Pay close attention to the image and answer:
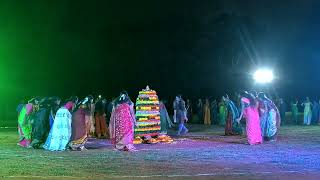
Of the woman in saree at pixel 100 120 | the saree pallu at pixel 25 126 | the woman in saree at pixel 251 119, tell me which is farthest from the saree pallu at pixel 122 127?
the woman in saree at pixel 100 120

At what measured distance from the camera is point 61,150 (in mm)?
17391

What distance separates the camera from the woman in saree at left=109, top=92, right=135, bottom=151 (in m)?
17.3

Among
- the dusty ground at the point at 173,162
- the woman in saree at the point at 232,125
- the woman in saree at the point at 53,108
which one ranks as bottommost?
the dusty ground at the point at 173,162

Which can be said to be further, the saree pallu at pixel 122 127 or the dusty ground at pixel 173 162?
the saree pallu at pixel 122 127

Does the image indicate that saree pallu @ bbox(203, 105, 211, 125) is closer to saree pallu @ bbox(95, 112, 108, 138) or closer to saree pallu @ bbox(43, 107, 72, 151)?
saree pallu @ bbox(95, 112, 108, 138)

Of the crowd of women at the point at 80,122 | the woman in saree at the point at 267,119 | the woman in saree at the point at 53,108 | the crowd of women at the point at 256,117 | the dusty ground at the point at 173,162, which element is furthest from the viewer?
the woman in saree at the point at 267,119

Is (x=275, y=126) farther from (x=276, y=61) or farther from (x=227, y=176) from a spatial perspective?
(x=276, y=61)

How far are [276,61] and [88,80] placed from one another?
1934cm

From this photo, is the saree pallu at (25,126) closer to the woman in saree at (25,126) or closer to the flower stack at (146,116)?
the woman in saree at (25,126)

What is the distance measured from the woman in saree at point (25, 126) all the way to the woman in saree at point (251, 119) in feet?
26.6

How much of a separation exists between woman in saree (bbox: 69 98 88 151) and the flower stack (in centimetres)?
270

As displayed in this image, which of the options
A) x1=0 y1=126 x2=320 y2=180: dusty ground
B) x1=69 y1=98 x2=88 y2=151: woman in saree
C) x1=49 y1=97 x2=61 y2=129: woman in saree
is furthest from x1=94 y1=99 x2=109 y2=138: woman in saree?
x1=69 y1=98 x2=88 y2=151: woman in saree

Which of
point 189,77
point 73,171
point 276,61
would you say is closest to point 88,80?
point 189,77

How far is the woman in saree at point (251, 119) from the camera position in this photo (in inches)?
762
